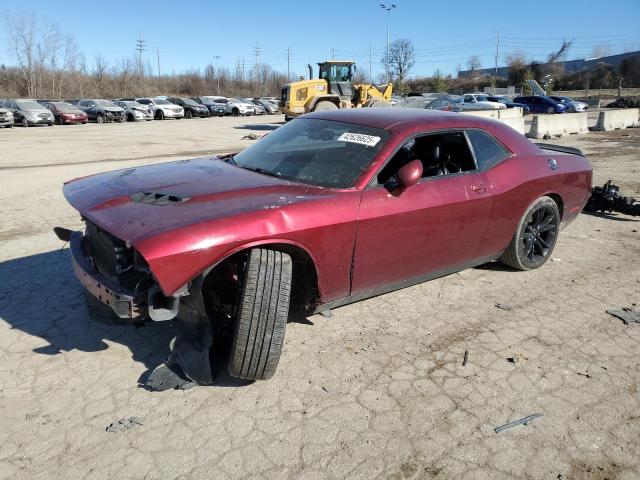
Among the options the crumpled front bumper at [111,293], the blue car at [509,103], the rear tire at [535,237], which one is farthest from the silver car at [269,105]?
the crumpled front bumper at [111,293]

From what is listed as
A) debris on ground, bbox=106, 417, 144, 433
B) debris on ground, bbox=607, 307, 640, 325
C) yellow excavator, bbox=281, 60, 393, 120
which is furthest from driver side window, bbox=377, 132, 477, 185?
yellow excavator, bbox=281, 60, 393, 120

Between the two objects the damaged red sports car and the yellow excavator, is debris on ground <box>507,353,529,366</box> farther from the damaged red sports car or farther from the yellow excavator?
the yellow excavator

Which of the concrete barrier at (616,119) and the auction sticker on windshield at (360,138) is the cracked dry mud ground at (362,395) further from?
the concrete barrier at (616,119)

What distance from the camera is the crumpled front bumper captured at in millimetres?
2652

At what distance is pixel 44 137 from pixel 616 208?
20039mm

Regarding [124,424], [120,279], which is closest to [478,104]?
[120,279]

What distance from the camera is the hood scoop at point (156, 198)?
3.06m

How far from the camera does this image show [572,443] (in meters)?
2.58

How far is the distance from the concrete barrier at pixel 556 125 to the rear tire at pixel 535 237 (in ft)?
49.5

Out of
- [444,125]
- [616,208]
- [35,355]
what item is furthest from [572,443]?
[616,208]

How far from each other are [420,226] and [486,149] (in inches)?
46.3

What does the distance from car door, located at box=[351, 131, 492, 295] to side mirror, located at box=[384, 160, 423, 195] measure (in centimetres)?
5

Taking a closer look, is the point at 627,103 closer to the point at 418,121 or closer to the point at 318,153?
the point at 418,121

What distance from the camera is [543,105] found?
3384 centimetres
